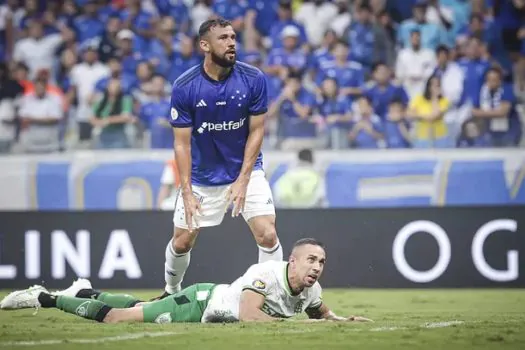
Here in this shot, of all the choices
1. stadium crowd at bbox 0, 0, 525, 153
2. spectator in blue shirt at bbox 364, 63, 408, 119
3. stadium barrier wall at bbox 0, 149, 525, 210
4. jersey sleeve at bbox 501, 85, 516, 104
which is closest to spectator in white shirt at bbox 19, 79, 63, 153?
stadium crowd at bbox 0, 0, 525, 153

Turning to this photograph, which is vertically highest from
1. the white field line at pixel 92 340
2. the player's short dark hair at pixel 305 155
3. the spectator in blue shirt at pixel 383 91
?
Answer: the spectator in blue shirt at pixel 383 91

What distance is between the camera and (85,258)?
15047 millimetres

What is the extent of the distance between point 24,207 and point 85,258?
2751 millimetres

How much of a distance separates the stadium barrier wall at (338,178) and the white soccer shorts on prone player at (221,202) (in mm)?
6327

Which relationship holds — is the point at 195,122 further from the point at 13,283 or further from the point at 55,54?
the point at 55,54

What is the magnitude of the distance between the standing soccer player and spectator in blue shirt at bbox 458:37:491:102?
293 inches

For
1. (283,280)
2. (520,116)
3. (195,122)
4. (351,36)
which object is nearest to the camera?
(283,280)

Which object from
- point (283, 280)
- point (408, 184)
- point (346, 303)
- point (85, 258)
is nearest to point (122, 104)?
point (85, 258)

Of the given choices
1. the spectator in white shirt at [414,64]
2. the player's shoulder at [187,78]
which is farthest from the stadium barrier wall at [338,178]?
the player's shoulder at [187,78]

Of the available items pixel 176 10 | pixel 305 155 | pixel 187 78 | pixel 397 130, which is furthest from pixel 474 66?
pixel 187 78

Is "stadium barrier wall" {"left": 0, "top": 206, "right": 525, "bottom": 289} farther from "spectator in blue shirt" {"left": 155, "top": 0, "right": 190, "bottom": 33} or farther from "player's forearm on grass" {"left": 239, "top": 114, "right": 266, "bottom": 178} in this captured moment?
"spectator in blue shirt" {"left": 155, "top": 0, "right": 190, "bottom": 33}

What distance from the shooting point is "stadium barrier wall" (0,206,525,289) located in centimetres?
1489

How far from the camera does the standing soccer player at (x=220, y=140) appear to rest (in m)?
10.2

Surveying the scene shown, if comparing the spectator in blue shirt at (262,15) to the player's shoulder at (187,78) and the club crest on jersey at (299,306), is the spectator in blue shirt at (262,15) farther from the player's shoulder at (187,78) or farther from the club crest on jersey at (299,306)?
the club crest on jersey at (299,306)
